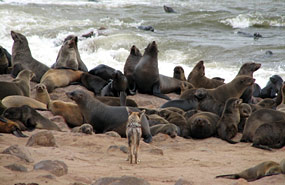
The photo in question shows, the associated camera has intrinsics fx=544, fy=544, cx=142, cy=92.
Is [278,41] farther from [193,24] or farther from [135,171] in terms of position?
[135,171]

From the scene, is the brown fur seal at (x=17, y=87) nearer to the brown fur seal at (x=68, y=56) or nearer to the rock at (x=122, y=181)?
the brown fur seal at (x=68, y=56)

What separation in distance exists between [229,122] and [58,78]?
434 centimetres

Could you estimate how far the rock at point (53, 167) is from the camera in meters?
4.74

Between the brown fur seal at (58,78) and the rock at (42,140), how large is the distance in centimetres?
495

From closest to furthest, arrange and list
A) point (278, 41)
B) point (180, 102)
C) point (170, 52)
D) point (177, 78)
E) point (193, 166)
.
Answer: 1. point (193, 166)
2. point (180, 102)
3. point (177, 78)
4. point (170, 52)
5. point (278, 41)

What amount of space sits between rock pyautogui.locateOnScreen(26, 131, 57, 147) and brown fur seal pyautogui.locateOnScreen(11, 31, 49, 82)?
5941 millimetres

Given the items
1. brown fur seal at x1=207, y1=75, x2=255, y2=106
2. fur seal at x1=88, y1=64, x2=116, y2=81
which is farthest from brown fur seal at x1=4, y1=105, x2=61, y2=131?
fur seal at x1=88, y1=64, x2=116, y2=81

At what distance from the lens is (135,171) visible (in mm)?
5410

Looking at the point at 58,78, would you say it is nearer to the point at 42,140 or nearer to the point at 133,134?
the point at 42,140

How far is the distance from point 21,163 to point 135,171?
1122mm

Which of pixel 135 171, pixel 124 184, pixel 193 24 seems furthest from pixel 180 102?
pixel 193 24

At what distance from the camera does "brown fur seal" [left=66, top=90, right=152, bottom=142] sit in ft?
26.6

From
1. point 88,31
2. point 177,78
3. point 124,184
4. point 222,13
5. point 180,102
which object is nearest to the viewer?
point 124,184

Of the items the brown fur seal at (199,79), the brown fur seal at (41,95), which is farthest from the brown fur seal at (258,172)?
Answer: the brown fur seal at (199,79)
